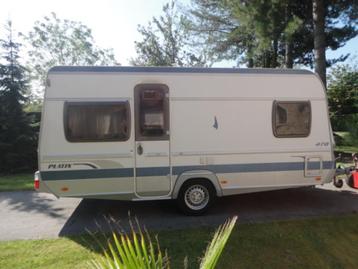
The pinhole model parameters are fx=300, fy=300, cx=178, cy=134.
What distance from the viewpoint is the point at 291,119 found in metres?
5.70

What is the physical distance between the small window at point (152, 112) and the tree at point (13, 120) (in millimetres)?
8578

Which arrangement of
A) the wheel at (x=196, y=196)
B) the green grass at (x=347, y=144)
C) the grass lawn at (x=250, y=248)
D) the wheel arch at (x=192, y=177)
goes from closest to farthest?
the grass lawn at (x=250, y=248) → the wheel arch at (x=192, y=177) → the wheel at (x=196, y=196) → the green grass at (x=347, y=144)

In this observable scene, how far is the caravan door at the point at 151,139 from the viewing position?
5.26m

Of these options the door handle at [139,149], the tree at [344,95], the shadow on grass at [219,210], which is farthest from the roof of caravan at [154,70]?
the tree at [344,95]

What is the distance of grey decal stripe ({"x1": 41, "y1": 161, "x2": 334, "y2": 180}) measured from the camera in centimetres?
509

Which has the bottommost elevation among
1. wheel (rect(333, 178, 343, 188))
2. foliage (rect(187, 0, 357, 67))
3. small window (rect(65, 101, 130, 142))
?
wheel (rect(333, 178, 343, 188))

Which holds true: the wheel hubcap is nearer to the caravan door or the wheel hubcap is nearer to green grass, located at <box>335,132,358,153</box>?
the caravan door

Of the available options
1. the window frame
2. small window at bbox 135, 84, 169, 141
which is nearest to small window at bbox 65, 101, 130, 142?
the window frame

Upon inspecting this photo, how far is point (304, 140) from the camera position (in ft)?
18.8

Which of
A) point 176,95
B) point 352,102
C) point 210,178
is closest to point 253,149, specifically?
point 210,178

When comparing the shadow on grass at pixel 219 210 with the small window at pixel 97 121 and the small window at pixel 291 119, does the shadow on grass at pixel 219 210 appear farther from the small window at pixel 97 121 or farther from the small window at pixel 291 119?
the small window at pixel 291 119

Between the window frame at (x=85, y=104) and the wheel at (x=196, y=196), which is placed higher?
the window frame at (x=85, y=104)

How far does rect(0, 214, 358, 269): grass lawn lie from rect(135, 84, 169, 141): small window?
5.50 feet

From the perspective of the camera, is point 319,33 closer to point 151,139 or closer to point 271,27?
point 271,27
